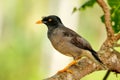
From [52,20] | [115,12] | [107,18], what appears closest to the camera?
[107,18]

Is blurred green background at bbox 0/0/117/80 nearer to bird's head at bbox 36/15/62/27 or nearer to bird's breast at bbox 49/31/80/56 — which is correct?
bird's head at bbox 36/15/62/27

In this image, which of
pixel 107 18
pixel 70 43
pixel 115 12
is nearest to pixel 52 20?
pixel 70 43

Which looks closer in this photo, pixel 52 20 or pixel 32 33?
pixel 52 20

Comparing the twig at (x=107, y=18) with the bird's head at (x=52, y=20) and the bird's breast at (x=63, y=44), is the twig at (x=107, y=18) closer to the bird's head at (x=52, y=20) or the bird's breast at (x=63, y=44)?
the bird's breast at (x=63, y=44)

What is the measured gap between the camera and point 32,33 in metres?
21.4

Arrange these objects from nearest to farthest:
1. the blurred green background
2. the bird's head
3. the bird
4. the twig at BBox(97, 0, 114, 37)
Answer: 1. the twig at BBox(97, 0, 114, 37)
2. the bird
3. the bird's head
4. the blurred green background

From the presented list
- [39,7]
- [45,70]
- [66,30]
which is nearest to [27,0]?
[39,7]

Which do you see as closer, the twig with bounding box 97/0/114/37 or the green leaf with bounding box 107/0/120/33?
the twig with bounding box 97/0/114/37

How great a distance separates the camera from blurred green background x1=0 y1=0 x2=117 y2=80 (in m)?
18.6

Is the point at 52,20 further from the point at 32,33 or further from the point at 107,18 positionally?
the point at 32,33

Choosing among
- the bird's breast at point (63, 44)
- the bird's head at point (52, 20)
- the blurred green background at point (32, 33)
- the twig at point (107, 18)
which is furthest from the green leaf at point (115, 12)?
the blurred green background at point (32, 33)

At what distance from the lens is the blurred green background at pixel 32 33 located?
60.9ft

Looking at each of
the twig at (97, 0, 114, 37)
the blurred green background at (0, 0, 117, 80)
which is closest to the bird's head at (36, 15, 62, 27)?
the twig at (97, 0, 114, 37)

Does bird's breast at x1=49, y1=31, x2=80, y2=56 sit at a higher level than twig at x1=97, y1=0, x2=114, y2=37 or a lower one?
lower
